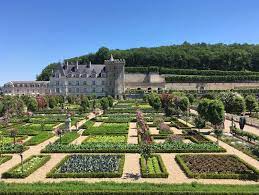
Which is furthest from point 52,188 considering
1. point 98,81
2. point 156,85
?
point 156,85

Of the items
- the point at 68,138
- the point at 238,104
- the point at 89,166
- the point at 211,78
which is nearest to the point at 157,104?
the point at 238,104

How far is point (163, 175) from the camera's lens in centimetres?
1912

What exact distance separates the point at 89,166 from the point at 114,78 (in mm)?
70172

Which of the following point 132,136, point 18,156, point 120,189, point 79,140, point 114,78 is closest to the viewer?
point 120,189

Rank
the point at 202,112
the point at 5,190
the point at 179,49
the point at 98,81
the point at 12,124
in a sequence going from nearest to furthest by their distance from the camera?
the point at 5,190 → the point at 202,112 → the point at 12,124 → the point at 98,81 → the point at 179,49

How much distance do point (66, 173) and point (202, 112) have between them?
19.7 metres

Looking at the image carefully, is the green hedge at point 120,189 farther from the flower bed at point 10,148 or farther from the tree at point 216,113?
the tree at point 216,113

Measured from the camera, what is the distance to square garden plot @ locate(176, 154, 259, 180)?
62.5ft

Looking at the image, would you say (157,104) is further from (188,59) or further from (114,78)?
(188,59)

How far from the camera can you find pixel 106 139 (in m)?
31.5

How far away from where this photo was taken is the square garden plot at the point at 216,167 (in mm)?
19062

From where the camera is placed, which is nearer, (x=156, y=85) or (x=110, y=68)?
(x=110, y=68)

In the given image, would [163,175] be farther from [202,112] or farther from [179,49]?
[179,49]

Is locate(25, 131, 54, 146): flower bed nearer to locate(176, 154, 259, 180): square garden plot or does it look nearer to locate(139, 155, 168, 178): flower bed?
locate(139, 155, 168, 178): flower bed
